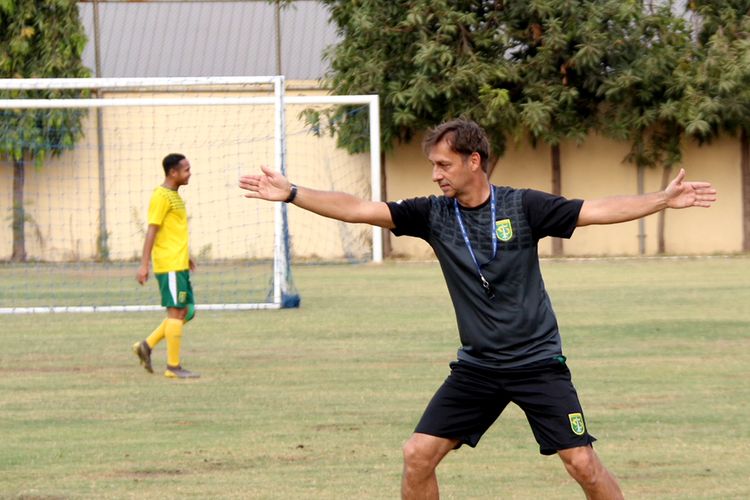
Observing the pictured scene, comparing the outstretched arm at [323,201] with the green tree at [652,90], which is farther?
the green tree at [652,90]

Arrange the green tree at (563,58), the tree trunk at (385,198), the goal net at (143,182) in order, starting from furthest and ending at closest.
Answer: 1. the tree trunk at (385,198)
2. the green tree at (563,58)
3. the goal net at (143,182)

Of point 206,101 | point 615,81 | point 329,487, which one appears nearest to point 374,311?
point 206,101

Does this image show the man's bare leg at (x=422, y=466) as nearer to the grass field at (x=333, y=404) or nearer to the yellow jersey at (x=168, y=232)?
the grass field at (x=333, y=404)

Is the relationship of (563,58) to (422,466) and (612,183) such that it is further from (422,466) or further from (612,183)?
(422,466)

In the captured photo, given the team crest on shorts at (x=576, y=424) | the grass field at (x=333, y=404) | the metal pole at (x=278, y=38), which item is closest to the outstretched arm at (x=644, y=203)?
the team crest on shorts at (x=576, y=424)

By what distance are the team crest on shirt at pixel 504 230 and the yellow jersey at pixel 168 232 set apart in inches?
263

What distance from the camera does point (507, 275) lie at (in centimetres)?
625

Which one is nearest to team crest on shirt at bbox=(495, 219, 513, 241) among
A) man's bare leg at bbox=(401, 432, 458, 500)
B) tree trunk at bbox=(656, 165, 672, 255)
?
man's bare leg at bbox=(401, 432, 458, 500)

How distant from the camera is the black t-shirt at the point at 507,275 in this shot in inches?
246

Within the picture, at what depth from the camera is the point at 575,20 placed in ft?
99.0

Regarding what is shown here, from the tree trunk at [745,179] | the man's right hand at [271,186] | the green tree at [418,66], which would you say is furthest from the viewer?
the tree trunk at [745,179]

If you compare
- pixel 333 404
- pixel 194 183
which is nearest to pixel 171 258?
pixel 333 404

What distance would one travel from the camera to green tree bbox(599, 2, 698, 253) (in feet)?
98.4

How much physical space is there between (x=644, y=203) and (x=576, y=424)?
1037 millimetres
